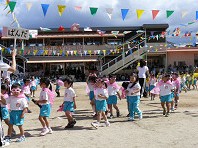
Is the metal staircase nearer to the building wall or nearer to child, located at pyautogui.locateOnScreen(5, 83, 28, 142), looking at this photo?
the building wall

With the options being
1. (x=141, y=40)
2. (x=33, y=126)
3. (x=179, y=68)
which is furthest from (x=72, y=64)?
(x=33, y=126)

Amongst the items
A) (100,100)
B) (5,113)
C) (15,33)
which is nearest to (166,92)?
(100,100)

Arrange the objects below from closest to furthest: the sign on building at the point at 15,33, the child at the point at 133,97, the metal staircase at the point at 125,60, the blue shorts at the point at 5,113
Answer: the blue shorts at the point at 5,113 < the sign on building at the point at 15,33 < the child at the point at 133,97 < the metal staircase at the point at 125,60

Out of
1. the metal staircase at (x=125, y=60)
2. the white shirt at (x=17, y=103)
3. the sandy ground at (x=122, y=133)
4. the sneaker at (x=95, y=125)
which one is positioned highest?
the metal staircase at (x=125, y=60)

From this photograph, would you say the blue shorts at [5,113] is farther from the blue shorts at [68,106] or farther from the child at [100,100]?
the child at [100,100]

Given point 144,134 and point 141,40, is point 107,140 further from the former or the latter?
point 141,40

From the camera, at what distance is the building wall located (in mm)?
37094

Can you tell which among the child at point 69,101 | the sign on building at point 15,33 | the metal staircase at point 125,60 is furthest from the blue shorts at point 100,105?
the metal staircase at point 125,60

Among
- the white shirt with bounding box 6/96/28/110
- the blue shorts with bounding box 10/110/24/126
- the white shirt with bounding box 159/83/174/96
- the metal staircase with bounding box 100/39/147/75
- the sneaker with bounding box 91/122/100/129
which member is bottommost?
the sneaker with bounding box 91/122/100/129

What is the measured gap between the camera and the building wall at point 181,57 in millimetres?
37094

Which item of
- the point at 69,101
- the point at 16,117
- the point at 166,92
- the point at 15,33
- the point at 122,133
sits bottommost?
the point at 122,133

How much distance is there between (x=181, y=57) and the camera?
37250mm

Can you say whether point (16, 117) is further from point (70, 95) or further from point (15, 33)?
point (15, 33)

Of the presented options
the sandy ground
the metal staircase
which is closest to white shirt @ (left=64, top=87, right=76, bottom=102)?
the sandy ground
